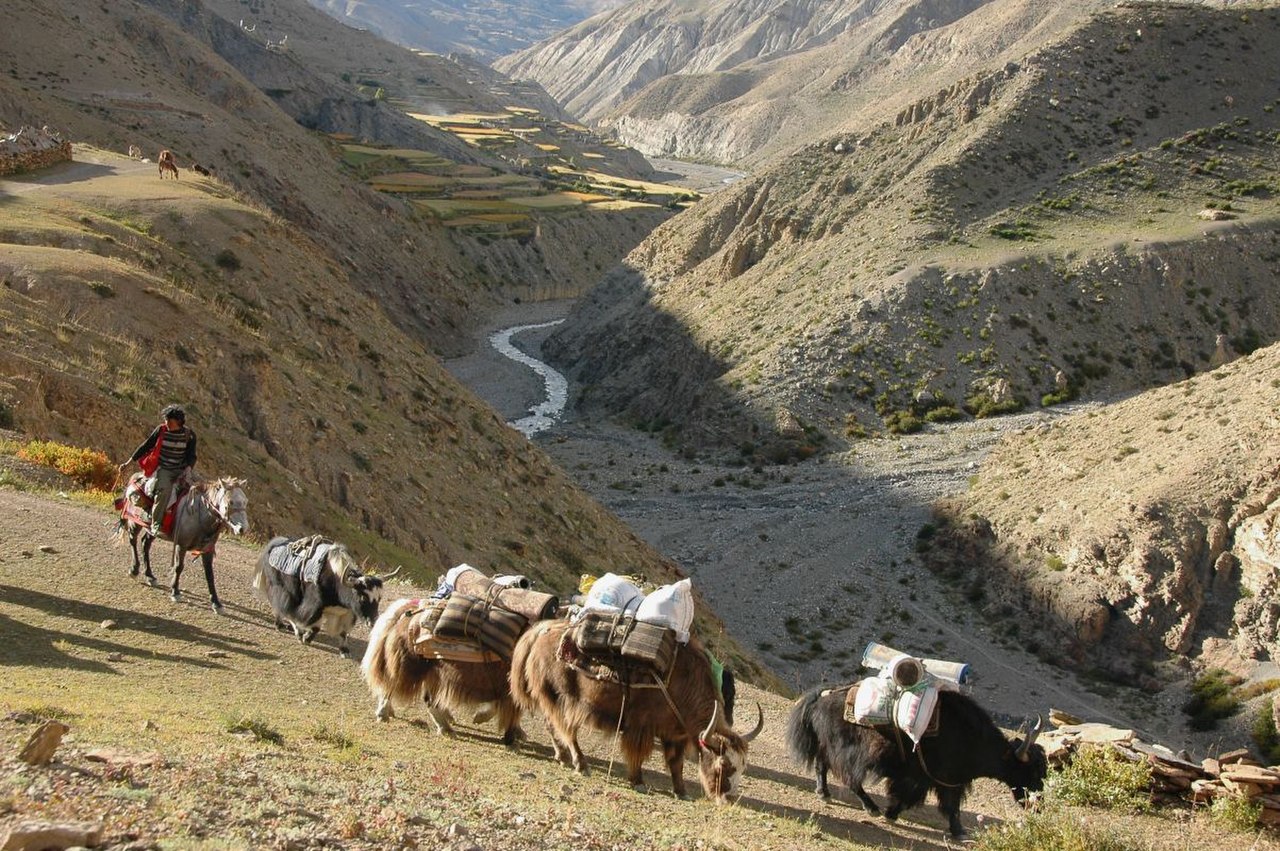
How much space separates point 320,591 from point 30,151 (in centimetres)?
3182

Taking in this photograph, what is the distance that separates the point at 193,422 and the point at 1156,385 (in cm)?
4434

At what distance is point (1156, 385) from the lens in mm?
49719

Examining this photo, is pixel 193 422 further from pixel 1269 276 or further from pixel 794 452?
pixel 1269 276

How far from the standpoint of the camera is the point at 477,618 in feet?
31.1

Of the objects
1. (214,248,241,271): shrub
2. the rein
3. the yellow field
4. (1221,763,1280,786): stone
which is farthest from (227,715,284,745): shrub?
the yellow field

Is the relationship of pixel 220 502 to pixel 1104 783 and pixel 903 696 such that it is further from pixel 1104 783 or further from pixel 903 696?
pixel 1104 783

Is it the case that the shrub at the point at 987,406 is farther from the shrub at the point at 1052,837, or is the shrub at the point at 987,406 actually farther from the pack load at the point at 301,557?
the shrub at the point at 1052,837

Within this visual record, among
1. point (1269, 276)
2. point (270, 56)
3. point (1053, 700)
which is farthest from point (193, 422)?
point (270, 56)

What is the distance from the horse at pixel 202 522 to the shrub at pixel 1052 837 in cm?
845

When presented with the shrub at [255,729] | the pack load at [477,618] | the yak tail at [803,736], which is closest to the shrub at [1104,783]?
the yak tail at [803,736]

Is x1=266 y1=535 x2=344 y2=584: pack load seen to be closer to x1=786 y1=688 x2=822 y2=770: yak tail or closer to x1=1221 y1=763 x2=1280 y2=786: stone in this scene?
x1=786 y1=688 x2=822 y2=770: yak tail

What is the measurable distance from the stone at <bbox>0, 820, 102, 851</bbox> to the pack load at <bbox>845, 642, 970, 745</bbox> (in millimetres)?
6576

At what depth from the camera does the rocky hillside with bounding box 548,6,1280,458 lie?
5094 centimetres

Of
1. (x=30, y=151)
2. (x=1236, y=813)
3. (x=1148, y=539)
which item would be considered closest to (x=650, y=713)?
(x=1236, y=813)
